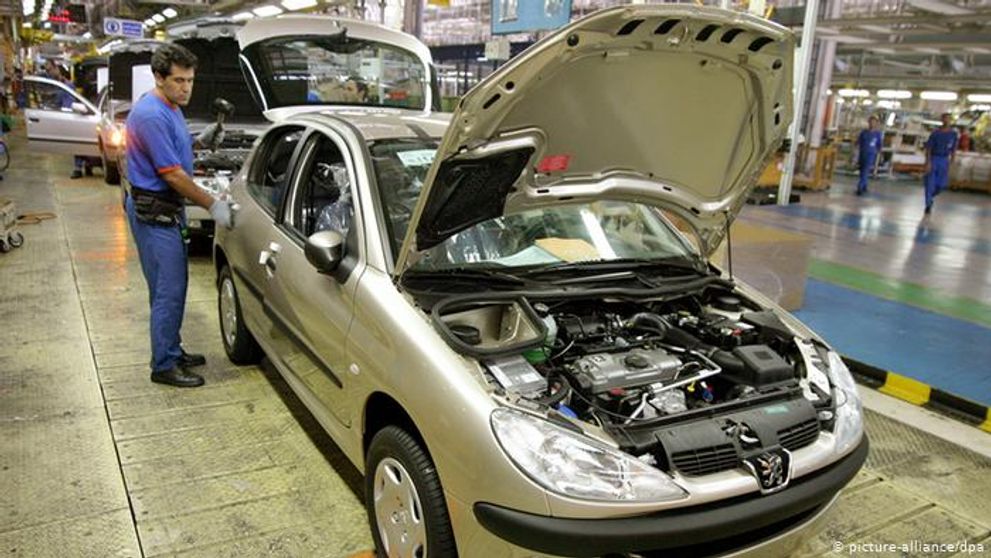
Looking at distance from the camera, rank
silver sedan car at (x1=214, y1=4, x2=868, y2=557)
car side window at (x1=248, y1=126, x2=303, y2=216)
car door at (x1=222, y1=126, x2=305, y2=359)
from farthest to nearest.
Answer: car side window at (x1=248, y1=126, x2=303, y2=216)
car door at (x1=222, y1=126, x2=305, y2=359)
silver sedan car at (x1=214, y1=4, x2=868, y2=557)

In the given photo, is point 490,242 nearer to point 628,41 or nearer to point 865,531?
point 628,41

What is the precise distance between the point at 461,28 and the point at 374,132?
16264mm

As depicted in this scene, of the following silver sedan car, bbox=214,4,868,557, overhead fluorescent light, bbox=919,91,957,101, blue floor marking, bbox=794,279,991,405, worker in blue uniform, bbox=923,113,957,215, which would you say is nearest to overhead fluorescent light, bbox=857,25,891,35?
worker in blue uniform, bbox=923,113,957,215

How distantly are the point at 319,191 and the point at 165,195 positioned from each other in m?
0.88

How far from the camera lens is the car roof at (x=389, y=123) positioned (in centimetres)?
308

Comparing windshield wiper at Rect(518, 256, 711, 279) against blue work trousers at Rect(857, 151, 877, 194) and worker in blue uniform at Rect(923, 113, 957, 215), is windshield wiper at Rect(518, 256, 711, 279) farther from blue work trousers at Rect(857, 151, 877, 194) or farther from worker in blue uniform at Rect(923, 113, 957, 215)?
blue work trousers at Rect(857, 151, 877, 194)

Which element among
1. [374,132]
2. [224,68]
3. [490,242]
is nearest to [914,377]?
[490,242]

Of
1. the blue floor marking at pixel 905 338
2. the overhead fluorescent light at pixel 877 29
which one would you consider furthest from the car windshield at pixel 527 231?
the overhead fluorescent light at pixel 877 29

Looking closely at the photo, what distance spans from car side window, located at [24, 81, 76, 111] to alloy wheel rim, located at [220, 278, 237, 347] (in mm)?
8949

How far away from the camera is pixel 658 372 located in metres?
2.24

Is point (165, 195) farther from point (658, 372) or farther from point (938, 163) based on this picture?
point (938, 163)

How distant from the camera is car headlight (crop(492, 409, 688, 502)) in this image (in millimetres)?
1772

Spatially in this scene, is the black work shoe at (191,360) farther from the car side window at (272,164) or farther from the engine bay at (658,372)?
the engine bay at (658,372)

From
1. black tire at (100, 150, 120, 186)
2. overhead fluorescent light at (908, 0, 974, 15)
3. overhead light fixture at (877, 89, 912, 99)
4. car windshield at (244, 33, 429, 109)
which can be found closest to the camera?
car windshield at (244, 33, 429, 109)
